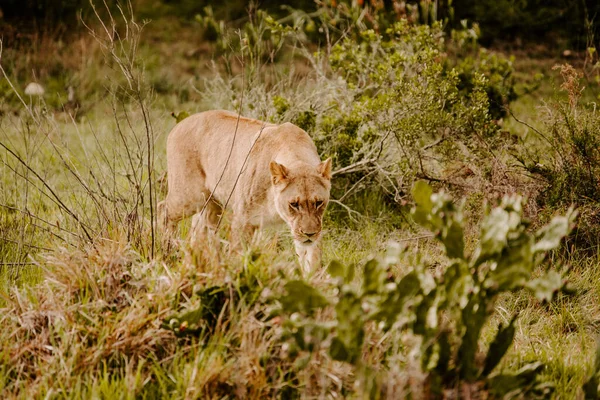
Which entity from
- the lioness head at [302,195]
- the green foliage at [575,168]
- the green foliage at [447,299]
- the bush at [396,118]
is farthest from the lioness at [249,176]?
the green foliage at [575,168]

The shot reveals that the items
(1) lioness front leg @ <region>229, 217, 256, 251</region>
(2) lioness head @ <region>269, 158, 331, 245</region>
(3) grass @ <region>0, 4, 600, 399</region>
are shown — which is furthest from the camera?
(2) lioness head @ <region>269, 158, 331, 245</region>

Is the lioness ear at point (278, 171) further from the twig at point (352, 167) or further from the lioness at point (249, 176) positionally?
the twig at point (352, 167)

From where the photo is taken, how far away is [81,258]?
3844 mm

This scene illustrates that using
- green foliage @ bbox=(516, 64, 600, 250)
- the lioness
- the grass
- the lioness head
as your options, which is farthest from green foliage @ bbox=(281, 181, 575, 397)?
green foliage @ bbox=(516, 64, 600, 250)

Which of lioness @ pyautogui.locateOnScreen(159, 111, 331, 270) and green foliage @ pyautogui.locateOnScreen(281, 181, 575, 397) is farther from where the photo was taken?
lioness @ pyautogui.locateOnScreen(159, 111, 331, 270)

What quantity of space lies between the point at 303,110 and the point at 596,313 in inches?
136

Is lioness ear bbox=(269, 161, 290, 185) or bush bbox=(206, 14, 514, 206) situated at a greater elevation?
lioness ear bbox=(269, 161, 290, 185)

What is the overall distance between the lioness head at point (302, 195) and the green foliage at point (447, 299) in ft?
5.71

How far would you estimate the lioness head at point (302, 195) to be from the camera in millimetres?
4781

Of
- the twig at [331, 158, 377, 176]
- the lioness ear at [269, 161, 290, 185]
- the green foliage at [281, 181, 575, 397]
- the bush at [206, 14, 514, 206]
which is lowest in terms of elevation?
the twig at [331, 158, 377, 176]

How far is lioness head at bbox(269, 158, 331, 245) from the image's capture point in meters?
4.78

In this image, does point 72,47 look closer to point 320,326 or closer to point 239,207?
point 239,207

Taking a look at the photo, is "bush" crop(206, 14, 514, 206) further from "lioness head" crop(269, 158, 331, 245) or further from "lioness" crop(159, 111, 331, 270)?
"lioness head" crop(269, 158, 331, 245)

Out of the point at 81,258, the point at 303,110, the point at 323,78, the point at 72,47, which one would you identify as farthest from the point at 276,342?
the point at 72,47
